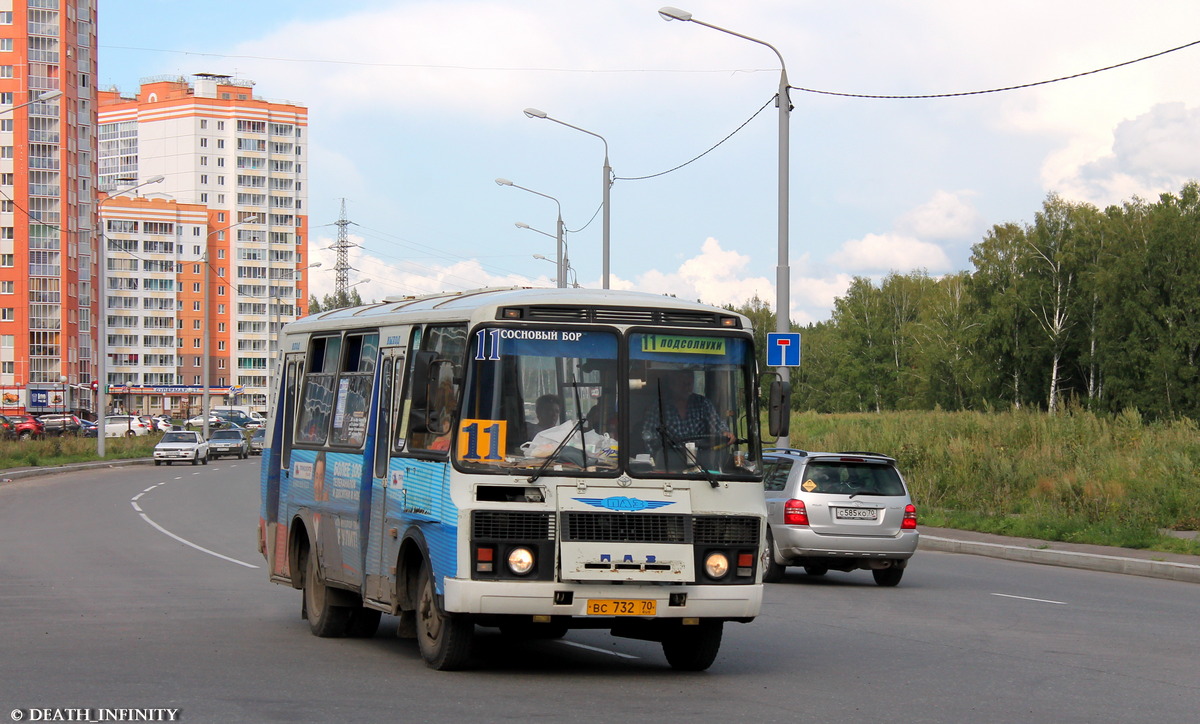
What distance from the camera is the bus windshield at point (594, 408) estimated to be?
379 inches

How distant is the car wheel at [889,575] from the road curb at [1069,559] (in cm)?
410

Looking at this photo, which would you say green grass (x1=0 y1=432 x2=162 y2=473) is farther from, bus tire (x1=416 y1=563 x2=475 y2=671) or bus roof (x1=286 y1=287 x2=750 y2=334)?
bus tire (x1=416 y1=563 x2=475 y2=671)

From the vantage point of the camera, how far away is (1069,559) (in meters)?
21.4

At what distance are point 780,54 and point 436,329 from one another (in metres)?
18.4

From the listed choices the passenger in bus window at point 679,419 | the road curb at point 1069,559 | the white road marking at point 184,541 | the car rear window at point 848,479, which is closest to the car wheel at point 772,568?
the car rear window at point 848,479

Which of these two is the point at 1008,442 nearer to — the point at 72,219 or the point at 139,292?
the point at 72,219

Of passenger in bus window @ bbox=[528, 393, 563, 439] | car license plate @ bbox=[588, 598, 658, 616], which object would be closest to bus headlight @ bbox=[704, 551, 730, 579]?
car license plate @ bbox=[588, 598, 658, 616]

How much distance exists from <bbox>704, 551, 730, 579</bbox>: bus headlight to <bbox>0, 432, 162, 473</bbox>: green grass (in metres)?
44.1

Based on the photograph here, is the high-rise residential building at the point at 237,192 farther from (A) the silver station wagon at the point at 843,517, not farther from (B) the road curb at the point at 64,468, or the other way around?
(A) the silver station wagon at the point at 843,517

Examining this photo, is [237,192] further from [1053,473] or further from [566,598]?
[566,598]

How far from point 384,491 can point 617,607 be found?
222 centimetres

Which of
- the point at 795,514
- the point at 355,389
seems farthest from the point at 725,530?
the point at 795,514

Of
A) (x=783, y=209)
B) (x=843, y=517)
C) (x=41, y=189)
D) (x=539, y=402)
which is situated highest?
(x=41, y=189)

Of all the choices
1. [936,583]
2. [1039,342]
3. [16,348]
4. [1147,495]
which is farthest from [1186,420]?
[16,348]
